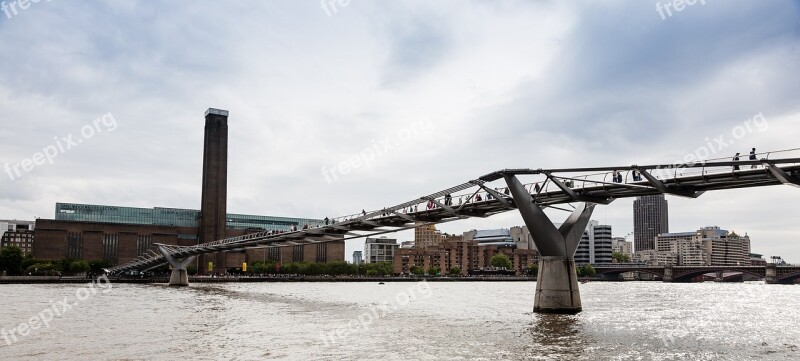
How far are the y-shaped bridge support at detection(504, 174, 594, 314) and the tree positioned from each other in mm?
134233

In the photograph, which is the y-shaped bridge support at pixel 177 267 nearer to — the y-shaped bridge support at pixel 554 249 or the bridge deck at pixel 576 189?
the bridge deck at pixel 576 189

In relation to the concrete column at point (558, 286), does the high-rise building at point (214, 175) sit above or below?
above

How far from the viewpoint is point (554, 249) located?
47.1 m

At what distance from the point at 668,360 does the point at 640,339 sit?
25.2ft

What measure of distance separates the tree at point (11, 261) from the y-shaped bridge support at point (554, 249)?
13423 centimetres

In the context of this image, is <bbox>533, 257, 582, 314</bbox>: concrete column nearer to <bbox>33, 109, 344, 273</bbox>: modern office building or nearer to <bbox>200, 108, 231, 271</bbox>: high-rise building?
<bbox>33, 109, 344, 273</bbox>: modern office building

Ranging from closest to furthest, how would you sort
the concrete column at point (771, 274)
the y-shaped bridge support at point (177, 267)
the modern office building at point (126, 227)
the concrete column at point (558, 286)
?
the concrete column at point (558, 286) < the y-shaped bridge support at point (177, 267) < the modern office building at point (126, 227) < the concrete column at point (771, 274)

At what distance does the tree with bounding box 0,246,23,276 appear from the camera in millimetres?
145625

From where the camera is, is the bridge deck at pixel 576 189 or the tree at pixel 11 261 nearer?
the bridge deck at pixel 576 189

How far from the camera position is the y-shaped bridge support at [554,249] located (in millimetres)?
46594

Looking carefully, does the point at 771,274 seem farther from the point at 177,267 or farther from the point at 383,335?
the point at 383,335

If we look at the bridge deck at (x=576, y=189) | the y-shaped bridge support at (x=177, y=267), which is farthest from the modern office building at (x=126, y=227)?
the bridge deck at (x=576, y=189)

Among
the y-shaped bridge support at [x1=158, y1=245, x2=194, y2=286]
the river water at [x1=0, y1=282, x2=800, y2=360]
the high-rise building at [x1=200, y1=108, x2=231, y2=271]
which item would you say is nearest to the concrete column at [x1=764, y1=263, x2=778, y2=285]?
the high-rise building at [x1=200, y1=108, x2=231, y2=271]

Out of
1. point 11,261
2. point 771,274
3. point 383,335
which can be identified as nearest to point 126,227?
point 11,261
